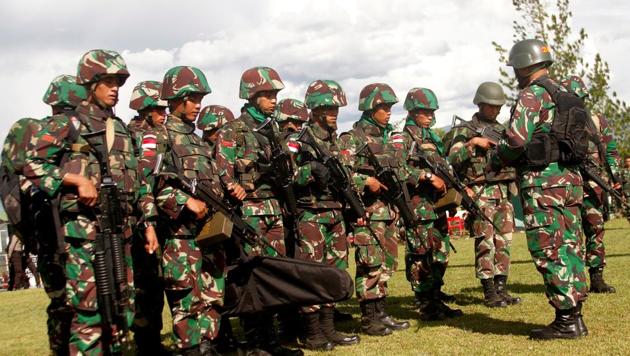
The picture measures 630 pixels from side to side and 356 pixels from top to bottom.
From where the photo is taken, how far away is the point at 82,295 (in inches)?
183

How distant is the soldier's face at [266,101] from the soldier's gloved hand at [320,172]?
0.75 metres

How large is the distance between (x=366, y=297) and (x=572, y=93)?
303cm

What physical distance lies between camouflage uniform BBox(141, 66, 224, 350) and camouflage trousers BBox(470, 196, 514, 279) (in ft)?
13.3

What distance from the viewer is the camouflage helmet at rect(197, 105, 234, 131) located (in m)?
8.78

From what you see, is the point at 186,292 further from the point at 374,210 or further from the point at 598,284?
the point at 598,284

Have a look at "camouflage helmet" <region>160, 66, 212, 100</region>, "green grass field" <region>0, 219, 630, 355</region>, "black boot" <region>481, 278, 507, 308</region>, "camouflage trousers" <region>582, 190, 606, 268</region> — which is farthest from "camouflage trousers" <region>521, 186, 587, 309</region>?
"camouflage helmet" <region>160, 66, 212, 100</region>

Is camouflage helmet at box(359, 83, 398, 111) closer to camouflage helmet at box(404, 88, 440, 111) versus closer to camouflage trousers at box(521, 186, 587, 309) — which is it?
camouflage helmet at box(404, 88, 440, 111)

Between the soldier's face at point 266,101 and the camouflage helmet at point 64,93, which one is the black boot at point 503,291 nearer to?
the soldier's face at point 266,101

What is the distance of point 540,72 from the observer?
21.0 feet

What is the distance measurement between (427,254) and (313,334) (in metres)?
2.05

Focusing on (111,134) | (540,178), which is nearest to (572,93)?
(540,178)

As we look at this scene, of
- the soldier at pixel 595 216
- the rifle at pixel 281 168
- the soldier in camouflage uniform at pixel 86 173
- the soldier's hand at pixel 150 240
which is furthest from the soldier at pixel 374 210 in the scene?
Answer: the soldier at pixel 595 216

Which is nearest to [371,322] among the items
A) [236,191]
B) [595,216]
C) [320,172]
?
[320,172]

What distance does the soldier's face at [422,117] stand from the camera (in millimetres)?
8438
